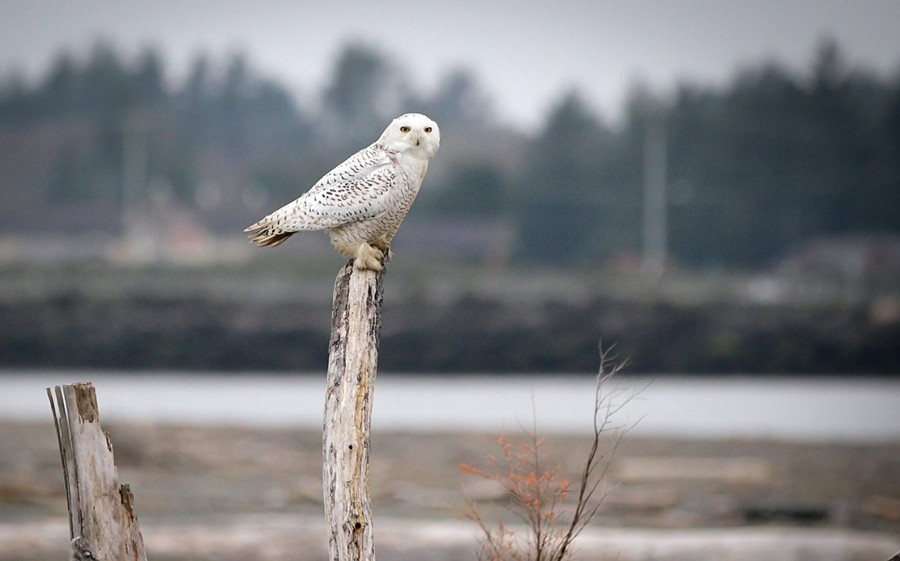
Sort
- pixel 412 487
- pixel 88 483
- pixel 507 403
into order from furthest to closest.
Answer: pixel 507 403 → pixel 412 487 → pixel 88 483

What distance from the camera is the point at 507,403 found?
44.6 metres

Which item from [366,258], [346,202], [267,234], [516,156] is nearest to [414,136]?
[346,202]

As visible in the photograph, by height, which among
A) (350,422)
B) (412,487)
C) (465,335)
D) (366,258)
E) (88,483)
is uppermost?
(465,335)

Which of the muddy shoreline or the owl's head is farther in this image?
the muddy shoreline

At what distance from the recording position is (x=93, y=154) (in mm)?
71250

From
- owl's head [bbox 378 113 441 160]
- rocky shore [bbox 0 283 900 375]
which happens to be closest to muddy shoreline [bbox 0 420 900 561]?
owl's head [bbox 378 113 441 160]

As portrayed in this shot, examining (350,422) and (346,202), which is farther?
(346,202)

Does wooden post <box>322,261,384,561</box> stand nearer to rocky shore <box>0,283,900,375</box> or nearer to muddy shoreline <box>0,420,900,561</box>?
muddy shoreline <box>0,420,900,561</box>

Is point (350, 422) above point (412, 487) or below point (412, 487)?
above

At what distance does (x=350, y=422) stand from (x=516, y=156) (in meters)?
65.0

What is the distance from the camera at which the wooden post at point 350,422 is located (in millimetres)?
8328

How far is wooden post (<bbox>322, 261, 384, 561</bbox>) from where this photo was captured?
328 inches

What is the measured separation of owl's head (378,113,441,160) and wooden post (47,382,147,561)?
7.00ft

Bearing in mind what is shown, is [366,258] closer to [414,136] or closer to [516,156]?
[414,136]
